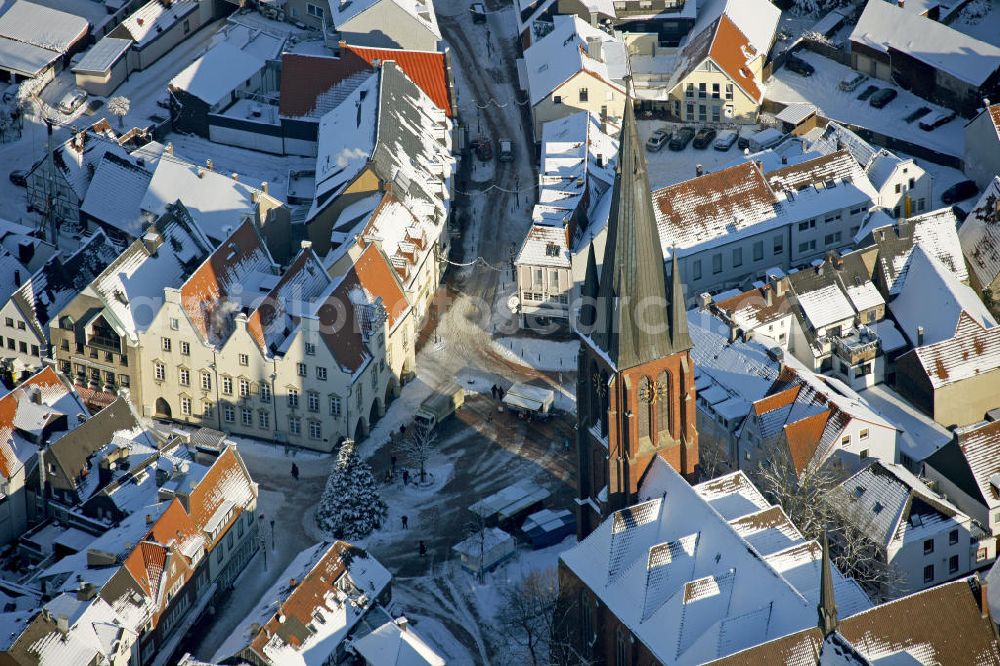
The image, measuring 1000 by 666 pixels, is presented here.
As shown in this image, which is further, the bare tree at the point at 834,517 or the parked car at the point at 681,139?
the parked car at the point at 681,139

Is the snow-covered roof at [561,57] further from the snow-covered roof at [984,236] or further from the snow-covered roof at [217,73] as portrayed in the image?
the snow-covered roof at [984,236]

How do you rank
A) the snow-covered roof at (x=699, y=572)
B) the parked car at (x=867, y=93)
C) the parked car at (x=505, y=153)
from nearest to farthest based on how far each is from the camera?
the snow-covered roof at (x=699, y=572) < the parked car at (x=505, y=153) < the parked car at (x=867, y=93)

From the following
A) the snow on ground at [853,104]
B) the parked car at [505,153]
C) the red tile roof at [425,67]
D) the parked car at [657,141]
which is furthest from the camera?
the parked car at [505,153]

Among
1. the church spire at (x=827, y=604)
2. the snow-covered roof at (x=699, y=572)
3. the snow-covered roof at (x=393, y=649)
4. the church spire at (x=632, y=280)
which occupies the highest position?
the church spire at (x=632, y=280)

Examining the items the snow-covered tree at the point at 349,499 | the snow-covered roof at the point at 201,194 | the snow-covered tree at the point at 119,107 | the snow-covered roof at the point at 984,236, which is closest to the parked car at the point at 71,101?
the snow-covered tree at the point at 119,107

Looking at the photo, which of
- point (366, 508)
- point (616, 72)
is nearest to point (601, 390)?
point (366, 508)

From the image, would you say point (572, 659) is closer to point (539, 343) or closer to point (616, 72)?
point (539, 343)

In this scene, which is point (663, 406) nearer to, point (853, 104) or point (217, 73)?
point (853, 104)
